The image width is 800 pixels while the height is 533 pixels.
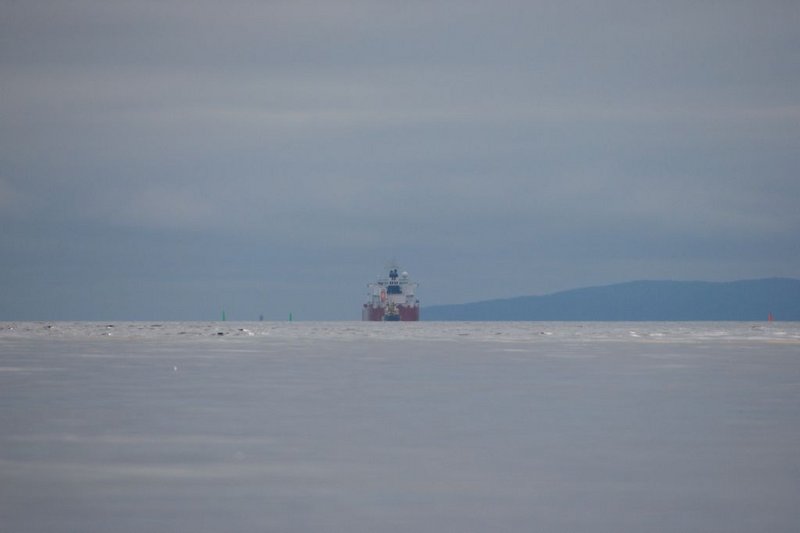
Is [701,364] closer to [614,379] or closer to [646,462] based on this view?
[614,379]

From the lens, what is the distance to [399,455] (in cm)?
1988

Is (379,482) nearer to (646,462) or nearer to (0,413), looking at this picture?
(646,462)

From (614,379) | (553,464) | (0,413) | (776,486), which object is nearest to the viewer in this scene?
(776,486)

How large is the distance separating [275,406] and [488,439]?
8218 millimetres

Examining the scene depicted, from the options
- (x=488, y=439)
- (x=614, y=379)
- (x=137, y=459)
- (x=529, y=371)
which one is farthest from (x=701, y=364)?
(x=137, y=459)

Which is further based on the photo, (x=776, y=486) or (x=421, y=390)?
(x=421, y=390)

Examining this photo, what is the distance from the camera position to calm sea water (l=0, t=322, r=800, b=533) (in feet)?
48.1

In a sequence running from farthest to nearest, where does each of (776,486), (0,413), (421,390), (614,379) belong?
(614,379) < (421,390) < (0,413) < (776,486)

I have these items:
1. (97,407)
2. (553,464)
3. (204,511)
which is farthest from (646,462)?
(97,407)

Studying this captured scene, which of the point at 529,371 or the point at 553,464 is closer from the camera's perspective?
the point at 553,464

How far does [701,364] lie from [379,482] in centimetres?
3629

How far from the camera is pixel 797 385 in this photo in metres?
36.0

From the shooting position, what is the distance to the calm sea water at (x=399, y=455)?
1466 centimetres

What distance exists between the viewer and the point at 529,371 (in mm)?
44969
